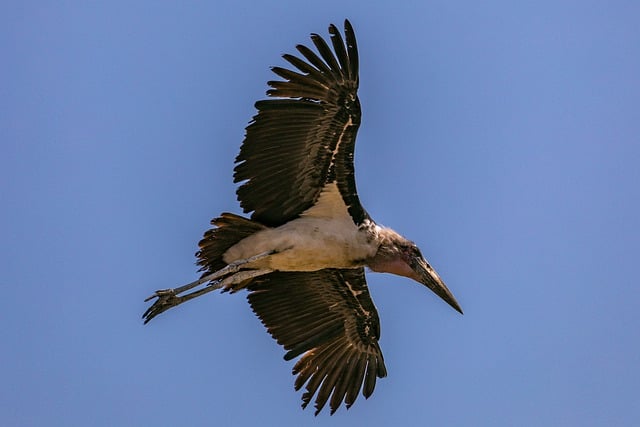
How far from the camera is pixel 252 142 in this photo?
1437 centimetres

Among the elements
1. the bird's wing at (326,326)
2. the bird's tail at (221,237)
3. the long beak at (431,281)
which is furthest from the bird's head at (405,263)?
the bird's tail at (221,237)

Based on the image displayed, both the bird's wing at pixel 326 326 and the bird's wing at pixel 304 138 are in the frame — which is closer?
the bird's wing at pixel 304 138

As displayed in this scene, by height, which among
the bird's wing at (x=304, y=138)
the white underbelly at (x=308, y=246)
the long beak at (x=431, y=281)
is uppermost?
the bird's wing at (x=304, y=138)

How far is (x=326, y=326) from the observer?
15828 mm

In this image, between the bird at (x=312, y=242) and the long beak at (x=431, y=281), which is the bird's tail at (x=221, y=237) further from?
the long beak at (x=431, y=281)

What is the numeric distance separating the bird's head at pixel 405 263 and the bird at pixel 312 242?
0.5 inches

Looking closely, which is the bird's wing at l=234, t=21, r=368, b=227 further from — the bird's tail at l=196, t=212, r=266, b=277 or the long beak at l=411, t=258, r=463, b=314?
the long beak at l=411, t=258, r=463, b=314

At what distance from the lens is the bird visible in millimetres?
14273

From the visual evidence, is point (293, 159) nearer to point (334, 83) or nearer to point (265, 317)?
point (334, 83)

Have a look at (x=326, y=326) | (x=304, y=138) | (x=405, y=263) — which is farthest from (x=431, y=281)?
(x=304, y=138)

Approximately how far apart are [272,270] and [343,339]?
4.32 feet

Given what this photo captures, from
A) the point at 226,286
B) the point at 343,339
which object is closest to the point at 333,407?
the point at 343,339

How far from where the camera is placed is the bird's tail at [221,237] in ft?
48.3

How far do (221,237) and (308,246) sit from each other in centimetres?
93
